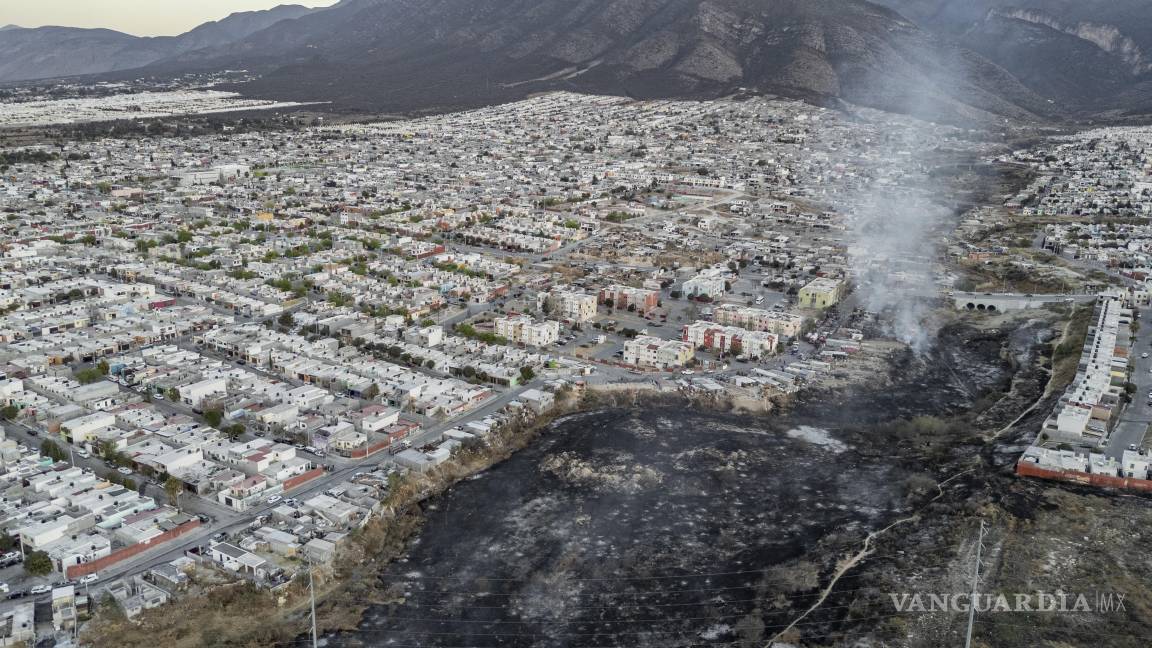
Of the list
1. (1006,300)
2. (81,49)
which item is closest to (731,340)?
(1006,300)

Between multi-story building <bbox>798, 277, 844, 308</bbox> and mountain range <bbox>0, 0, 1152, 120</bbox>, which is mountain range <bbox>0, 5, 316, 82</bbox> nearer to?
mountain range <bbox>0, 0, 1152, 120</bbox>

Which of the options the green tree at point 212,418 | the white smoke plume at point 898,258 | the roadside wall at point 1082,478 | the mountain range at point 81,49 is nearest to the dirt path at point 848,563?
the roadside wall at point 1082,478

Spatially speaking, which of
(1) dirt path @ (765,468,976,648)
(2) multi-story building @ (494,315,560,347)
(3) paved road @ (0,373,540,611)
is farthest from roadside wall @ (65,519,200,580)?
(2) multi-story building @ (494,315,560,347)

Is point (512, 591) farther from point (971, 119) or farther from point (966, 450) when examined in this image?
point (971, 119)

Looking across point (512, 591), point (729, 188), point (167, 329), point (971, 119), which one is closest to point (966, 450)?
point (512, 591)

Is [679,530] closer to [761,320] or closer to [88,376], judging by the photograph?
[761,320]
